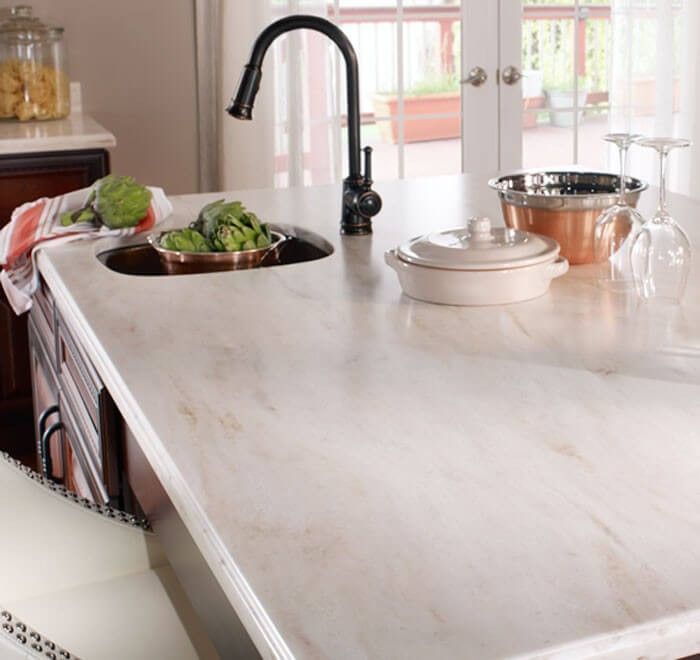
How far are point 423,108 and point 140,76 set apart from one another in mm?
1077

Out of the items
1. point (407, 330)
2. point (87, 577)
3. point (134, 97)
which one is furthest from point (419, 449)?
point (134, 97)

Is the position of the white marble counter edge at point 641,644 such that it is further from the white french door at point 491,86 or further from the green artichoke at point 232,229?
the white french door at point 491,86

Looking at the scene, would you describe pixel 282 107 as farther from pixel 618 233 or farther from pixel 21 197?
pixel 618 233

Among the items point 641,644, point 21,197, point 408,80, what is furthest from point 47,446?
point 408,80

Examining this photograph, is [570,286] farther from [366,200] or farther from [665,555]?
[665,555]

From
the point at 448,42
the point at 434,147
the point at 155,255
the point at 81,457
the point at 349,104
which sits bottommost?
the point at 81,457

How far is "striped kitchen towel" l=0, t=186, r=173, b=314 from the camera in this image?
85.8 inches

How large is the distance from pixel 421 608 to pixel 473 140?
375 centimetres

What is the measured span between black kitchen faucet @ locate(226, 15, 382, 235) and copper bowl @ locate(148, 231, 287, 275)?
16 centimetres

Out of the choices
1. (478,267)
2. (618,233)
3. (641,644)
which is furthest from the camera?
(618,233)

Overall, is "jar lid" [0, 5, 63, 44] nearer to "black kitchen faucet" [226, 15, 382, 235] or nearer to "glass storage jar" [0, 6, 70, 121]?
"glass storage jar" [0, 6, 70, 121]

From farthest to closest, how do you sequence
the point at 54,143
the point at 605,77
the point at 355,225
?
the point at 605,77 → the point at 54,143 → the point at 355,225

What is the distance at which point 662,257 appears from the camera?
1625mm

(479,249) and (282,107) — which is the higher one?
(282,107)
